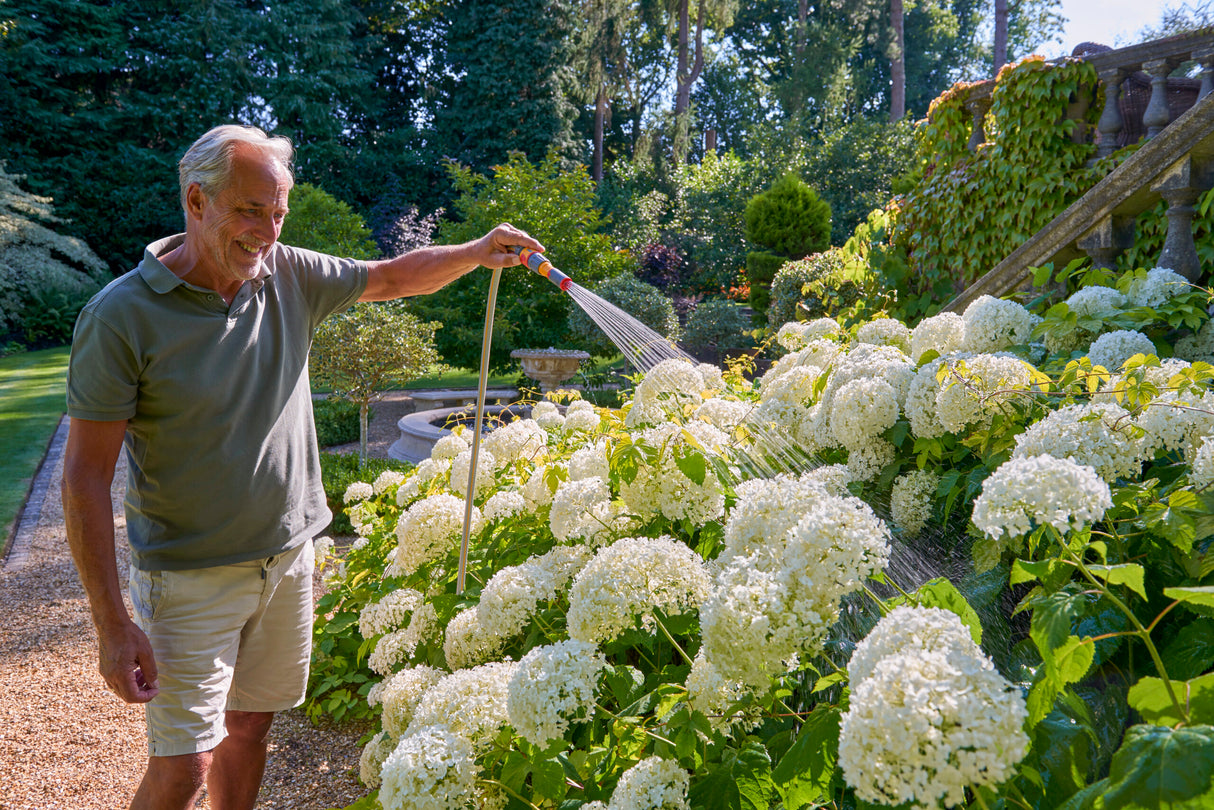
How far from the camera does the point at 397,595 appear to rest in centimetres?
260

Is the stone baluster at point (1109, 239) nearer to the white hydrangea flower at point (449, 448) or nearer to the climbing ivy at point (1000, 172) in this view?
the climbing ivy at point (1000, 172)

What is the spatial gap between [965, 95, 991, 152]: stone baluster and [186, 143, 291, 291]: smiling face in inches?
179

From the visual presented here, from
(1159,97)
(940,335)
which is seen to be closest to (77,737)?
(940,335)

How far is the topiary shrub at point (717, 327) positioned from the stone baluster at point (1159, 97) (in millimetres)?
7921

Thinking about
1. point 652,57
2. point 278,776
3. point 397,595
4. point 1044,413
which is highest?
point 652,57

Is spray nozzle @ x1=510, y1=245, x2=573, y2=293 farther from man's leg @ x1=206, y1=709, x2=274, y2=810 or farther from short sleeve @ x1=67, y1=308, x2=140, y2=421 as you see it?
man's leg @ x1=206, y1=709, x2=274, y2=810

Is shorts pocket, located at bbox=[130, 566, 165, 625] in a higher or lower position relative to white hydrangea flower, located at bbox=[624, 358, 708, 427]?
lower

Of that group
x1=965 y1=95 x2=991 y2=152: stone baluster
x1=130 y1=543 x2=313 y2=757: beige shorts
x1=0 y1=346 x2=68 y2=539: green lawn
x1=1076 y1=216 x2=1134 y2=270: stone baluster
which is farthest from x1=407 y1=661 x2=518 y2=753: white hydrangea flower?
x1=0 y1=346 x2=68 y2=539: green lawn

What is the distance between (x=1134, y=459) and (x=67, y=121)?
2360 centimetres

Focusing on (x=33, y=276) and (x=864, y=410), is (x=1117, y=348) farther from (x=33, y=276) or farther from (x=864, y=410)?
(x=33, y=276)

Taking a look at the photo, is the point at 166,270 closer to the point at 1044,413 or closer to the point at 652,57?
the point at 1044,413

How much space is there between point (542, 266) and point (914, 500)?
3.81ft

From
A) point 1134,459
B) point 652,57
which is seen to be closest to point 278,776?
point 1134,459

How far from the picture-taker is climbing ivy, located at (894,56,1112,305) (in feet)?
14.7
